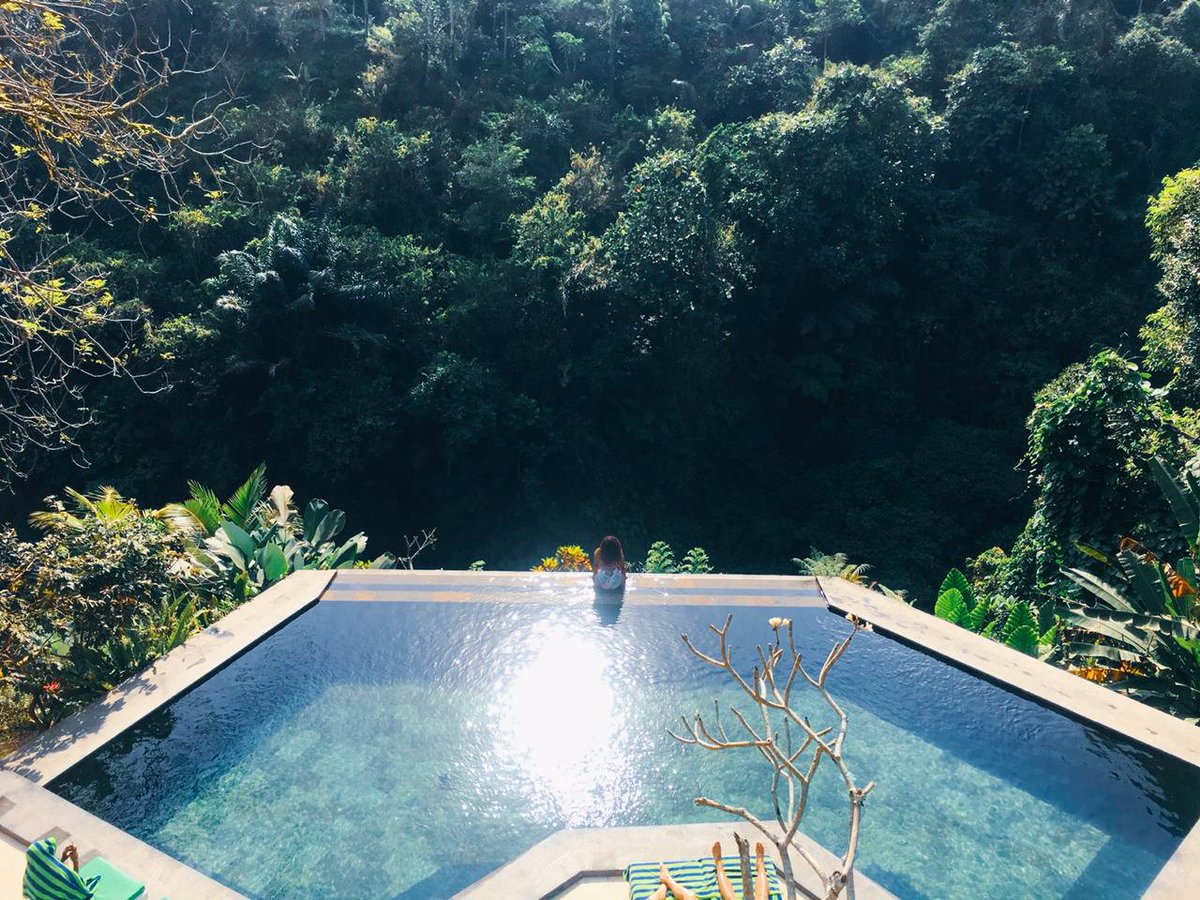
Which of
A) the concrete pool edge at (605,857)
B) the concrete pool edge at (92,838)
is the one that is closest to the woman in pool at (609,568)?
the concrete pool edge at (605,857)

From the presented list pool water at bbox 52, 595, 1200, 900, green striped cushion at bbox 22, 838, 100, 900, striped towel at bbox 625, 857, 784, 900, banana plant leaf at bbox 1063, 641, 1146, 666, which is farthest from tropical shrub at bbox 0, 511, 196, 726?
banana plant leaf at bbox 1063, 641, 1146, 666

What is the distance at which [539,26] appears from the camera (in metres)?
24.2

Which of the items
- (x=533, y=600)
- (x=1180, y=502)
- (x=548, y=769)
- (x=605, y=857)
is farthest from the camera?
(x=533, y=600)

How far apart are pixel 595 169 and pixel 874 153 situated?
6.50 metres

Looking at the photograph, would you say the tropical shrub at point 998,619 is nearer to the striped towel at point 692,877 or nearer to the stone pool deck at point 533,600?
the stone pool deck at point 533,600

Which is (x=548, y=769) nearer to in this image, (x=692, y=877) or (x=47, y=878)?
(x=692, y=877)

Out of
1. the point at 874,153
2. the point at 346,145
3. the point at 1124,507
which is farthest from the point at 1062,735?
the point at 346,145

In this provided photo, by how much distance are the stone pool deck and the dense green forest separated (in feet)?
23.8

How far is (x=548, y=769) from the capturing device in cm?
655

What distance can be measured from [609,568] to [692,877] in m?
4.43

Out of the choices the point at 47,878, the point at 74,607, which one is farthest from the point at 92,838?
the point at 74,607

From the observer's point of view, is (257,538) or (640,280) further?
(640,280)

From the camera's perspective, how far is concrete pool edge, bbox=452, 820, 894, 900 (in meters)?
5.04

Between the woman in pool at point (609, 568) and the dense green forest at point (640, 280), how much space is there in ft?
25.2
